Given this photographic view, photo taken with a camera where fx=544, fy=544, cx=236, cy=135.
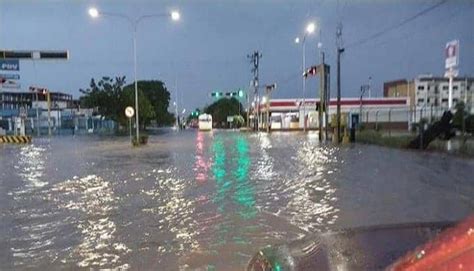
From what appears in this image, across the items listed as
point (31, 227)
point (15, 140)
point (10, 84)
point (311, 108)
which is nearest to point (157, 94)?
point (311, 108)

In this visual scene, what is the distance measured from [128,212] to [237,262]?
4.04 meters

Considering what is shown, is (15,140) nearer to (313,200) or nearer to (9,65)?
(9,65)

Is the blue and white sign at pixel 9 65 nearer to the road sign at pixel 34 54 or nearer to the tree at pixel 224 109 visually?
the road sign at pixel 34 54

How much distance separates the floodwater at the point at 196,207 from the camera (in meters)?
6.75

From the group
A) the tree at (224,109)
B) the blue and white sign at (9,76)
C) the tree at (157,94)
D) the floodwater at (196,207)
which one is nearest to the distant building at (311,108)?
the tree at (157,94)

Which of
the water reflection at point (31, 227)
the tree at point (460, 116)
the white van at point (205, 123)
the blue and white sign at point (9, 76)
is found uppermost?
the blue and white sign at point (9, 76)

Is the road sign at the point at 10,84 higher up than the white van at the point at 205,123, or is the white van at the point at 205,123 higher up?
the road sign at the point at 10,84

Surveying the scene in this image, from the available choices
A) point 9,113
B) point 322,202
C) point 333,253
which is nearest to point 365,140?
point 322,202

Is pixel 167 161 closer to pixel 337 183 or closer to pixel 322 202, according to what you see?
pixel 337 183

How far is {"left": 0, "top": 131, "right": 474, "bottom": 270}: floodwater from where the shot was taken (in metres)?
6.75

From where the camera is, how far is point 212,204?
33.9ft

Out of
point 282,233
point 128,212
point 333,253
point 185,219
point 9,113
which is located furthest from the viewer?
point 9,113

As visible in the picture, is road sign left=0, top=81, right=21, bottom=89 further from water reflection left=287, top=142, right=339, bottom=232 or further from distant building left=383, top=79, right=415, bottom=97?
distant building left=383, top=79, right=415, bottom=97

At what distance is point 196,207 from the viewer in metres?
10.0
